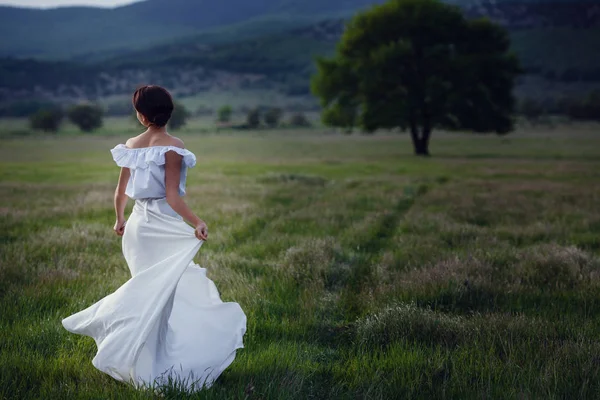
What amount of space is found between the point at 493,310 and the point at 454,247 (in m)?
4.08

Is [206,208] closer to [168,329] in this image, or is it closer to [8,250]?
[8,250]

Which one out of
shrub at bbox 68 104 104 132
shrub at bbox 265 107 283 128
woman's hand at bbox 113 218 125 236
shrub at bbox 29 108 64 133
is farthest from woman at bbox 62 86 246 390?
shrub at bbox 265 107 283 128

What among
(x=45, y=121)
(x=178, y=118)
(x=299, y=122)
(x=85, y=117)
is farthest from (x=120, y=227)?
(x=299, y=122)

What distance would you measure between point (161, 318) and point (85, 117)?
10890cm

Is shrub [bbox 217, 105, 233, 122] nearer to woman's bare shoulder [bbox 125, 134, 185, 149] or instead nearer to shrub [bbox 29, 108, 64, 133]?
shrub [bbox 29, 108, 64, 133]

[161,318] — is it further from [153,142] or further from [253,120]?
[253,120]

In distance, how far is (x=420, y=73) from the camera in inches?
1865

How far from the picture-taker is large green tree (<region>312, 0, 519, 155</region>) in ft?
148

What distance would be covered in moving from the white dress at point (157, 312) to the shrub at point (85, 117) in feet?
353

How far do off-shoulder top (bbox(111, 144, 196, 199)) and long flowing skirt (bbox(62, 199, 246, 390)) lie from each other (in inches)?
5.0

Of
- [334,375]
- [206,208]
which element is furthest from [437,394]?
[206,208]

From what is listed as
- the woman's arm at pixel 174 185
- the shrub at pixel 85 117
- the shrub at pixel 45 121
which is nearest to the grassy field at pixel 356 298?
the woman's arm at pixel 174 185

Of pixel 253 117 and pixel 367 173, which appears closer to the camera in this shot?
pixel 367 173

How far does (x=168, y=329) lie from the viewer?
4574 millimetres
